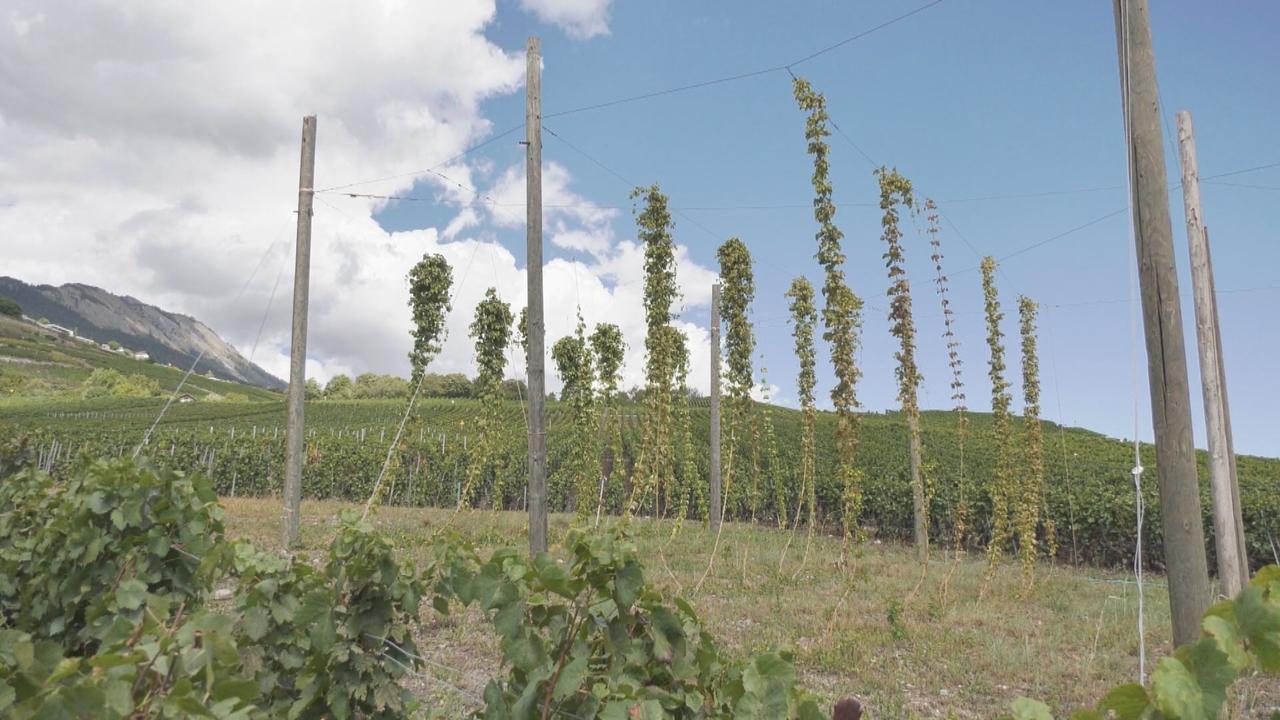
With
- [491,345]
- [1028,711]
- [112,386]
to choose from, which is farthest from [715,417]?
[112,386]

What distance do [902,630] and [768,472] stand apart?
12118 mm

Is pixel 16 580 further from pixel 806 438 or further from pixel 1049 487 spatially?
pixel 1049 487

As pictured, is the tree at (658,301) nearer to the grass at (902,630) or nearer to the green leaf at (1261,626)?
the grass at (902,630)

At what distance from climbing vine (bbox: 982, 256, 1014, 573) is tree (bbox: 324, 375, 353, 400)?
7213 centimetres

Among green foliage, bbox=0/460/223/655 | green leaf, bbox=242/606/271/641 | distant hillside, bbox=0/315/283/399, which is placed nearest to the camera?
green leaf, bbox=242/606/271/641

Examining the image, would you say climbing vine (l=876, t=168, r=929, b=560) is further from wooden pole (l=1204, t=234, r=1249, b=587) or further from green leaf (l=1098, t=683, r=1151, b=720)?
green leaf (l=1098, t=683, r=1151, b=720)

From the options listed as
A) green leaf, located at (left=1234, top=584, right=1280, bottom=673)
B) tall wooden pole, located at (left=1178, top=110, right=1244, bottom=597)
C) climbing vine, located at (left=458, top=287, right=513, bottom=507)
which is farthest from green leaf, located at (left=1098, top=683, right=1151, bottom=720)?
climbing vine, located at (left=458, top=287, right=513, bottom=507)

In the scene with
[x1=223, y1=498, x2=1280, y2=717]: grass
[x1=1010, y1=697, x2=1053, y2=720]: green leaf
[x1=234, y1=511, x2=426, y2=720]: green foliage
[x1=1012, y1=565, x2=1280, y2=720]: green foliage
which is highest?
[x1=1012, y1=565, x2=1280, y2=720]: green foliage

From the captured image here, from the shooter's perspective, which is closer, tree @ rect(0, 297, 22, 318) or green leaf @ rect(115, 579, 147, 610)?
green leaf @ rect(115, 579, 147, 610)

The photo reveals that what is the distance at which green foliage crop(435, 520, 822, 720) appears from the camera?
1542 mm

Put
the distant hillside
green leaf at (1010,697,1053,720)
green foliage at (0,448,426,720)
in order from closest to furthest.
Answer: green leaf at (1010,697,1053,720) < green foliage at (0,448,426,720) < the distant hillside

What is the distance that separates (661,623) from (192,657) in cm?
95

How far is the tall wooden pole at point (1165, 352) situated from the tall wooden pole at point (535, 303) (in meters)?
4.89

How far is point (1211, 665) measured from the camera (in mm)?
938
